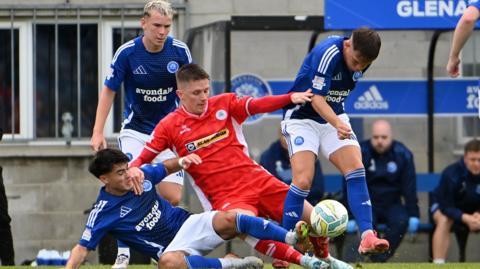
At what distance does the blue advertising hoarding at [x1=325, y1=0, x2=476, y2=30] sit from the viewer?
15.6 meters

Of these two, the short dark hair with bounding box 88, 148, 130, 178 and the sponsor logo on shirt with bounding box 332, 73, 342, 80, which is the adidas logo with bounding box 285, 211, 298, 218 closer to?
the sponsor logo on shirt with bounding box 332, 73, 342, 80

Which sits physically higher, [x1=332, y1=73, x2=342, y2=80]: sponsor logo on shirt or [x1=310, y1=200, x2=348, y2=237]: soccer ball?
[x1=332, y1=73, x2=342, y2=80]: sponsor logo on shirt

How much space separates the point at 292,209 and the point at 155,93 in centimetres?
178

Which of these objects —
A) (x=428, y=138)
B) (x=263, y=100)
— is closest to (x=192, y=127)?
(x=263, y=100)

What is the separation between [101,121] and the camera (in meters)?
11.8

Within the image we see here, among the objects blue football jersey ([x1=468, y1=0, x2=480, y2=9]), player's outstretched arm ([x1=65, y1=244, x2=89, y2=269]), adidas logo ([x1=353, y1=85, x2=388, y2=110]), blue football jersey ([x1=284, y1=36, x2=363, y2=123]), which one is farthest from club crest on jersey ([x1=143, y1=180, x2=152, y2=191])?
adidas logo ([x1=353, y1=85, x2=388, y2=110])

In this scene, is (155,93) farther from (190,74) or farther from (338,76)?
(338,76)

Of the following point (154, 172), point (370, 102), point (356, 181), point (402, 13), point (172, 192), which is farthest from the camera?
point (370, 102)

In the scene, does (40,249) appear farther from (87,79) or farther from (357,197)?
(357,197)

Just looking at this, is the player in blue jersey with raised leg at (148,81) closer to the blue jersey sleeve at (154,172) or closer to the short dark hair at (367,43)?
the blue jersey sleeve at (154,172)

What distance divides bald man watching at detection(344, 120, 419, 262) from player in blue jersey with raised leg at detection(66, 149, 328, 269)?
5.65 m

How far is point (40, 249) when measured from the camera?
57.3 feet

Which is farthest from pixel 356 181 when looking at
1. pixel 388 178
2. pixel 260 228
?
pixel 388 178

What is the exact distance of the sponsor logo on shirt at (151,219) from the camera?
10625 millimetres
